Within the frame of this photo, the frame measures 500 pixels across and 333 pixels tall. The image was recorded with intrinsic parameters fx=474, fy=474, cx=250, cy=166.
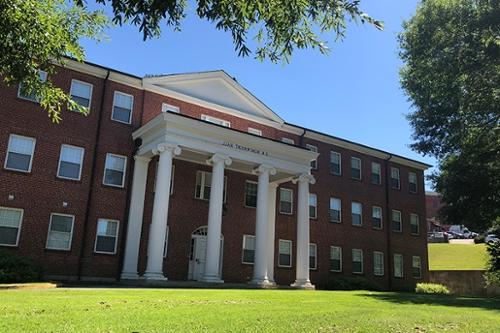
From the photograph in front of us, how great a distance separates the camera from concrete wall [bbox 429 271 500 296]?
33688 mm

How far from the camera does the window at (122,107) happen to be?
23.7m

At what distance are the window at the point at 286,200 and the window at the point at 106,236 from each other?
1051 centimetres

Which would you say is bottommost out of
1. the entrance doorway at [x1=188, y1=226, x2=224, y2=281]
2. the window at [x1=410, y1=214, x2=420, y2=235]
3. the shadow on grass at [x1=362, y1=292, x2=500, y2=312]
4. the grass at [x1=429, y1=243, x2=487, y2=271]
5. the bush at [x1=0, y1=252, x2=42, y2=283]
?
the shadow on grass at [x1=362, y1=292, x2=500, y2=312]

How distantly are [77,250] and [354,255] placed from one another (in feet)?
60.3

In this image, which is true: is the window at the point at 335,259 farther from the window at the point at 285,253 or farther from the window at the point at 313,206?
the window at the point at 285,253

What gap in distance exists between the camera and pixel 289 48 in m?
6.47

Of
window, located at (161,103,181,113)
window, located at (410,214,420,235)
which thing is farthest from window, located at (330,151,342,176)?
window, located at (161,103,181,113)

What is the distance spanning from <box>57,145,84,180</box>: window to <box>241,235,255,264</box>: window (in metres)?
9.76

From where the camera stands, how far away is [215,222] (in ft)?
71.9

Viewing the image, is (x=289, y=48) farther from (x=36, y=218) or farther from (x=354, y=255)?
(x=354, y=255)

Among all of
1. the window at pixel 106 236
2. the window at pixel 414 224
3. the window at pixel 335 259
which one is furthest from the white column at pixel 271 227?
the window at pixel 414 224

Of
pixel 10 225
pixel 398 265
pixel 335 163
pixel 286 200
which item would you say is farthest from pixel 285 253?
pixel 10 225

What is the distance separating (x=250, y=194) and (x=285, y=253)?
434 cm

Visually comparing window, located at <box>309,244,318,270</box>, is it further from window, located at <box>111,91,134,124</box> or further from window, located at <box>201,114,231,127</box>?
window, located at <box>111,91,134,124</box>
